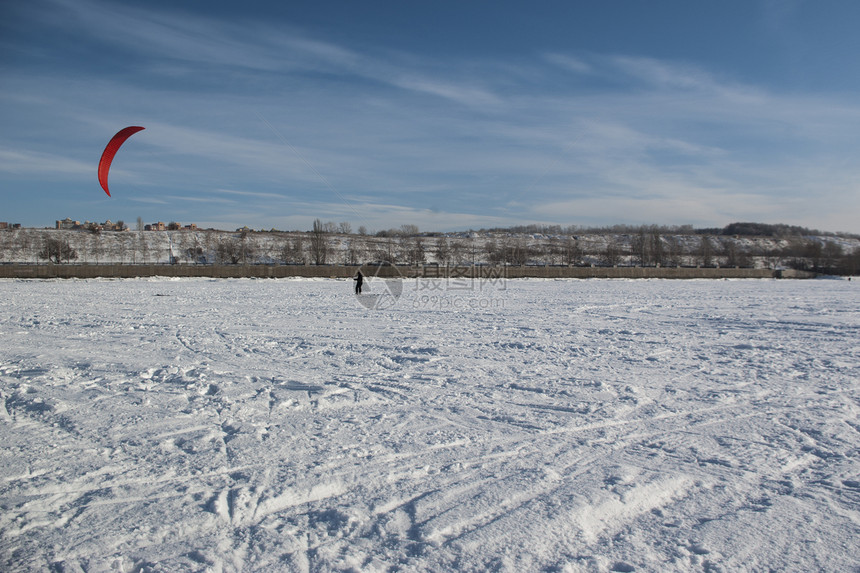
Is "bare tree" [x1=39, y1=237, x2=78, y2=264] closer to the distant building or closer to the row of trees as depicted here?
the row of trees

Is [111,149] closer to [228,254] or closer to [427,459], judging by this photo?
[427,459]

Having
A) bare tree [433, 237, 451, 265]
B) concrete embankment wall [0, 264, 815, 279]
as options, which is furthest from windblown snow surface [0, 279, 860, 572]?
bare tree [433, 237, 451, 265]

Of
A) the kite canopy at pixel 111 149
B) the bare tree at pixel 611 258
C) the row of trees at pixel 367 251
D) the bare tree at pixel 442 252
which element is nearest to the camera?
the kite canopy at pixel 111 149

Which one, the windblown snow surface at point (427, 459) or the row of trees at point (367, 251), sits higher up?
the row of trees at point (367, 251)

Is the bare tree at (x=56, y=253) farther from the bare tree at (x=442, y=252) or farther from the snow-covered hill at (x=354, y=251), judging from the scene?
the bare tree at (x=442, y=252)

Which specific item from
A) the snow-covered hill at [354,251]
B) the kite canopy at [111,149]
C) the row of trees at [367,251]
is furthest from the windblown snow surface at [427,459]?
the snow-covered hill at [354,251]

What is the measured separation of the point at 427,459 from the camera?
3.96m

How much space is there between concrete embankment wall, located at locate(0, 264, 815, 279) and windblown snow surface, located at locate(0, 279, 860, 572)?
29875mm

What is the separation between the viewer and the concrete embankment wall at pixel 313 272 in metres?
34.2

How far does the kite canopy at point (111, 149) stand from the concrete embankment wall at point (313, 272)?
2993 centimetres

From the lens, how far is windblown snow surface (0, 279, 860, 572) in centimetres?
278

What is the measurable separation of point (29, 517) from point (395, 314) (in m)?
11.3

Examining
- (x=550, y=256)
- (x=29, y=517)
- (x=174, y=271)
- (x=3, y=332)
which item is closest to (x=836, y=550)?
(x=29, y=517)

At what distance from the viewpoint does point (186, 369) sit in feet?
23.0
